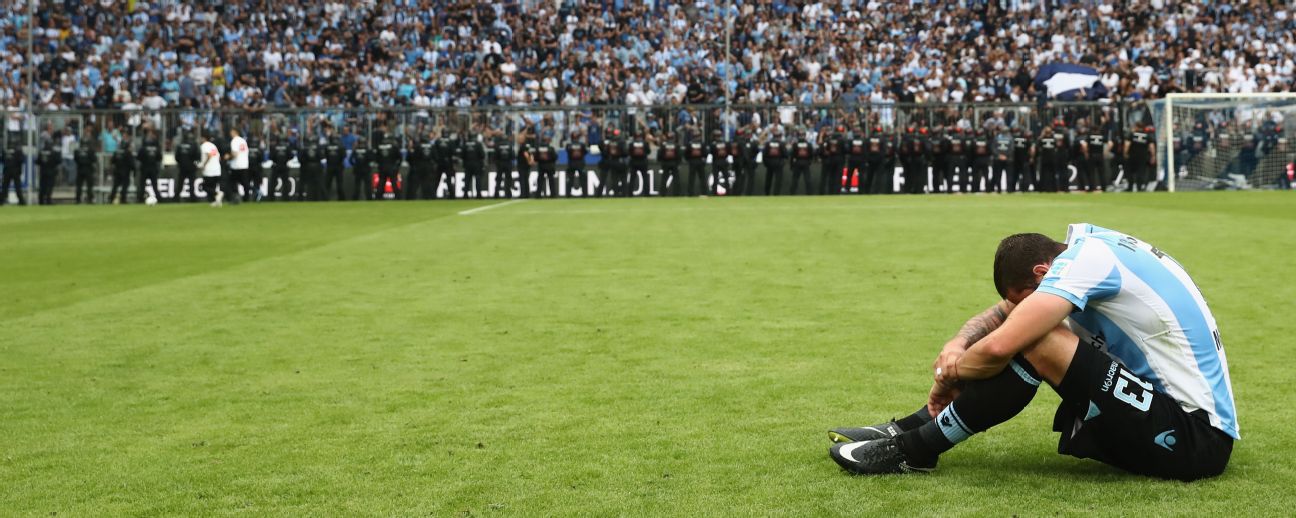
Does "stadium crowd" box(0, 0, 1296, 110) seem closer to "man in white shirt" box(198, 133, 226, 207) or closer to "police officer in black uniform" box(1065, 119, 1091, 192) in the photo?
"police officer in black uniform" box(1065, 119, 1091, 192)

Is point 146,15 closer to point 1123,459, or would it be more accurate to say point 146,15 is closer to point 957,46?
point 957,46

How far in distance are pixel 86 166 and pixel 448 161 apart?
29.7 feet

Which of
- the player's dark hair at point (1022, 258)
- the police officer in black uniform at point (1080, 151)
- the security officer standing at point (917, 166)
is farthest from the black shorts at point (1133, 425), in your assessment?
the police officer in black uniform at point (1080, 151)

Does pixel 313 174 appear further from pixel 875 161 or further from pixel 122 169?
pixel 875 161

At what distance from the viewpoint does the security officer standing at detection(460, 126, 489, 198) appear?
110 ft

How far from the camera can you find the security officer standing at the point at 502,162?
33.7 metres

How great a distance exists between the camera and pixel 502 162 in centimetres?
3378

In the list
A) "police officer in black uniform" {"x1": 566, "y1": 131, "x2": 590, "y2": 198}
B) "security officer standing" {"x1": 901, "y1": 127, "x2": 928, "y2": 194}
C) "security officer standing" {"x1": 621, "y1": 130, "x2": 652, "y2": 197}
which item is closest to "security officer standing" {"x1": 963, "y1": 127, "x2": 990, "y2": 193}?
"security officer standing" {"x1": 901, "y1": 127, "x2": 928, "y2": 194}

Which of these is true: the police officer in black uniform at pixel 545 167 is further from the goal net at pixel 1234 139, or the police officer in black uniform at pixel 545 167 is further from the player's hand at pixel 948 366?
the player's hand at pixel 948 366

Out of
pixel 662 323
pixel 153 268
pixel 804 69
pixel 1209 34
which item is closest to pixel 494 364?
pixel 662 323

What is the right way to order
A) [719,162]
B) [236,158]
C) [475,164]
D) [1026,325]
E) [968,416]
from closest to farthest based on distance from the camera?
[1026,325]
[968,416]
[236,158]
[475,164]
[719,162]

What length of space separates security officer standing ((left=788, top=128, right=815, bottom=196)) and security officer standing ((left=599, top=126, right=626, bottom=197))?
4.25 meters

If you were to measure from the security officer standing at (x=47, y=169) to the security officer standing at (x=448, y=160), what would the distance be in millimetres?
9467

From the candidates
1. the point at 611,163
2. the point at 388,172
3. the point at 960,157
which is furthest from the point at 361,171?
the point at 960,157
